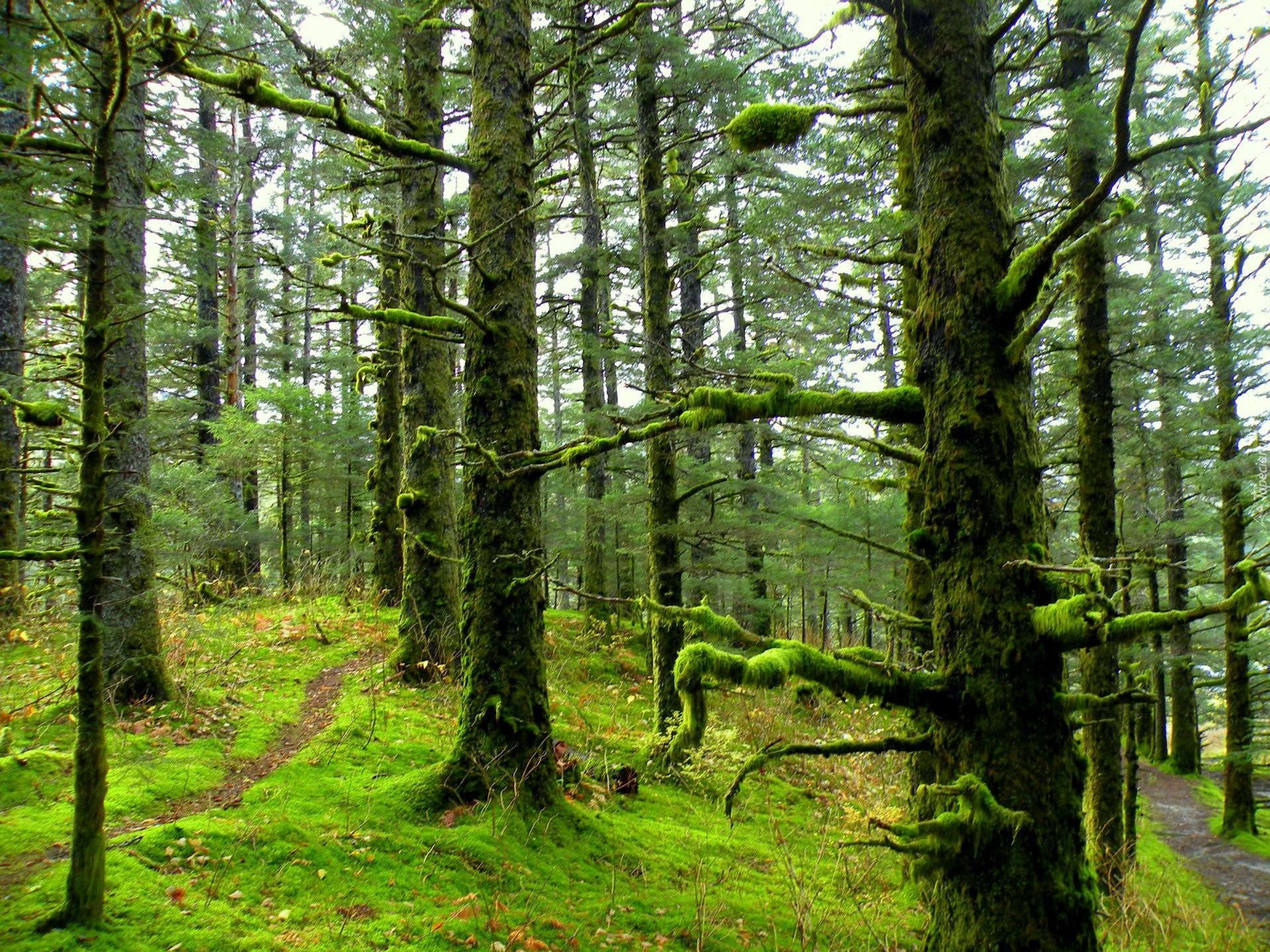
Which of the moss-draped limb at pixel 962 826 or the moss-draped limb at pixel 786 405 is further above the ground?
the moss-draped limb at pixel 786 405

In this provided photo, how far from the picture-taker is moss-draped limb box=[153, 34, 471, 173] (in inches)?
159

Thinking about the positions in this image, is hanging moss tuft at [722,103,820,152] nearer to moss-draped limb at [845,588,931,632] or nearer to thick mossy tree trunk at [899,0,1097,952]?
thick mossy tree trunk at [899,0,1097,952]

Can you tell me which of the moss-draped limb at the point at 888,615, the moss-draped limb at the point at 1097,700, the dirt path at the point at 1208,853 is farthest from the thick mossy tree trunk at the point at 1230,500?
the moss-draped limb at the point at 1097,700

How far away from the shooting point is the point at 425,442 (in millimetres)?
8789

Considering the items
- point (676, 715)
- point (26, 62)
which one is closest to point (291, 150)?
point (26, 62)

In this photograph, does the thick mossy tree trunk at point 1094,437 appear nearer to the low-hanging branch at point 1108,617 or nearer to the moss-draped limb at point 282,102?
the low-hanging branch at point 1108,617

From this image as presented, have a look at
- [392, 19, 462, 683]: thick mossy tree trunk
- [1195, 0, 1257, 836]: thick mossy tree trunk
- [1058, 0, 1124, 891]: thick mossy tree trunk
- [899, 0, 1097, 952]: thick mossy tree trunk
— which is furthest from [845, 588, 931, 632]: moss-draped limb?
[1195, 0, 1257, 836]: thick mossy tree trunk

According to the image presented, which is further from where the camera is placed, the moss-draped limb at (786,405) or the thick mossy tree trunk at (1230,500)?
the thick mossy tree trunk at (1230,500)

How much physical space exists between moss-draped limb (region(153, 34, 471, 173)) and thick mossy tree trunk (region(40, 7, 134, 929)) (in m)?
0.57

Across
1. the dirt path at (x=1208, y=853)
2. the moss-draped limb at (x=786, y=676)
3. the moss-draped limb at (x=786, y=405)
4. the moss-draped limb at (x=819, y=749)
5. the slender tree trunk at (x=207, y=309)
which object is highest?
the slender tree trunk at (x=207, y=309)

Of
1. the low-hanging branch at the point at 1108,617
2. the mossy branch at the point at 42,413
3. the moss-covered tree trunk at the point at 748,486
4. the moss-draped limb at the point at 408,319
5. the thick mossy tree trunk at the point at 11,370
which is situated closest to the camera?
the low-hanging branch at the point at 1108,617

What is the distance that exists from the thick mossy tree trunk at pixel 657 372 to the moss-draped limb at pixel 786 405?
4.82 m

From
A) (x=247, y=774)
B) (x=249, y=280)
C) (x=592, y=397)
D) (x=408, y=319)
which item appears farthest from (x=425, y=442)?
(x=249, y=280)

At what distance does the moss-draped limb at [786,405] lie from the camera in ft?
10.0
